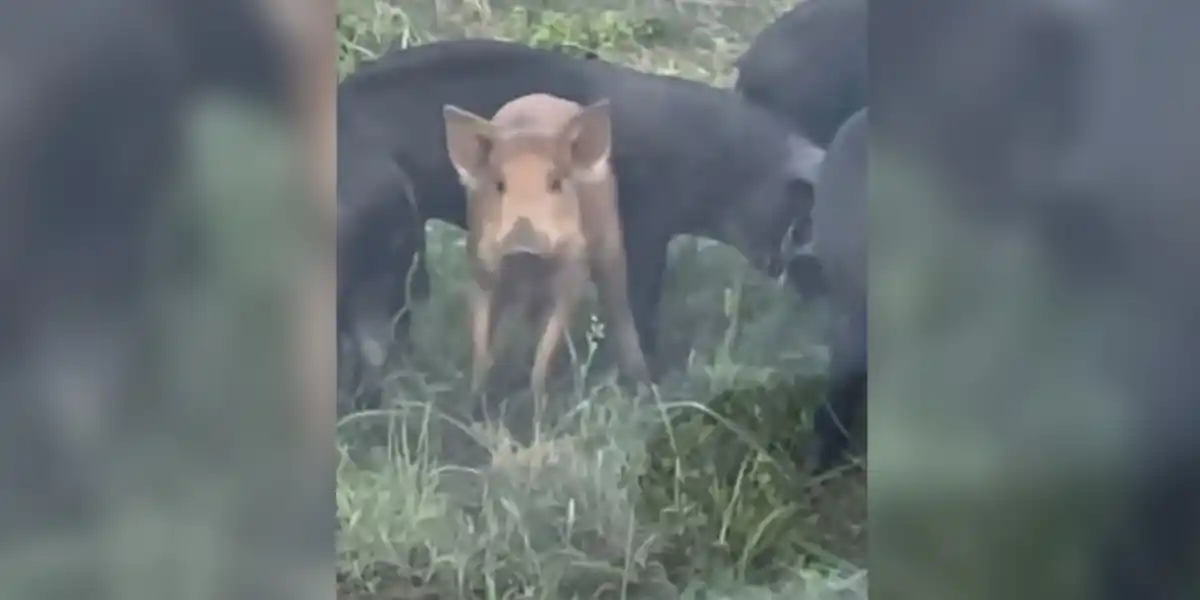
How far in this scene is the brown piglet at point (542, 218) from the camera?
5.70ft

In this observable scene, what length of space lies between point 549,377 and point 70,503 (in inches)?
23.0

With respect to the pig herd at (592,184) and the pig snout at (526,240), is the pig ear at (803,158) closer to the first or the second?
the pig herd at (592,184)

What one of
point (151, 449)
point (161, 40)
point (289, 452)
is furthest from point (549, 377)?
point (161, 40)

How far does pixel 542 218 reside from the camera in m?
1.75

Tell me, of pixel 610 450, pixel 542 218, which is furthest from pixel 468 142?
pixel 610 450

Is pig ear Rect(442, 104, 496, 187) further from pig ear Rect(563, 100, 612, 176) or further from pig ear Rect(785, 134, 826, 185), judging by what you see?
pig ear Rect(785, 134, 826, 185)

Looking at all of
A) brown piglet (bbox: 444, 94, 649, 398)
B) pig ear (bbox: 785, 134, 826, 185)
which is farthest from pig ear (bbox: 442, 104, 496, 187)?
pig ear (bbox: 785, 134, 826, 185)

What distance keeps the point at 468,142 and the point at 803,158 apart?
16.9 inches

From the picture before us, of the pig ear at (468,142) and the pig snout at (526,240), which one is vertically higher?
the pig ear at (468,142)

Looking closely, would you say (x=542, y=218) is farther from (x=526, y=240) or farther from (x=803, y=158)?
(x=803, y=158)

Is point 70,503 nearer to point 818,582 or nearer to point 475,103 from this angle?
point 475,103

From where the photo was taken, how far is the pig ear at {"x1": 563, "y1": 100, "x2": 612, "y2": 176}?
174 centimetres

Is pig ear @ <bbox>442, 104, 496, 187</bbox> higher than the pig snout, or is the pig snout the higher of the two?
pig ear @ <bbox>442, 104, 496, 187</bbox>

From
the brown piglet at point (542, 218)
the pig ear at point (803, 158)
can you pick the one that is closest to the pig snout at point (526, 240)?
the brown piglet at point (542, 218)
